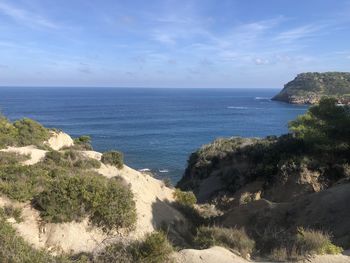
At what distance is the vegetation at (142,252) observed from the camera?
8.96 meters

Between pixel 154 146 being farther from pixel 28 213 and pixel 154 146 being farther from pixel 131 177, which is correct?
pixel 28 213

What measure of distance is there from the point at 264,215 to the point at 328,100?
13736 mm

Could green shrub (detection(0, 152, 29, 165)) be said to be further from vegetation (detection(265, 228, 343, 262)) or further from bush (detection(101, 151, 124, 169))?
vegetation (detection(265, 228, 343, 262))

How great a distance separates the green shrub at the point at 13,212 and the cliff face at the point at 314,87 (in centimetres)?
13998

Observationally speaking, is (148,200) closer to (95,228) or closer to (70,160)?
(70,160)

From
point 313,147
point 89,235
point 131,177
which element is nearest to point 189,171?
point 313,147

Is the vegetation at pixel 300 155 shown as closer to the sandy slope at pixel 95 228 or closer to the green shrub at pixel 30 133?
the sandy slope at pixel 95 228

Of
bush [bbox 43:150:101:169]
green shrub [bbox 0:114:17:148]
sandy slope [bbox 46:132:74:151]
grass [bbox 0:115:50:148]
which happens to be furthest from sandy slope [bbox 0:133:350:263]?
sandy slope [bbox 46:132:74:151]

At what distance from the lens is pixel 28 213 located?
1244 cm

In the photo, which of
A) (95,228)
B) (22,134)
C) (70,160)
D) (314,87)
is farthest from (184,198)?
(314,87)

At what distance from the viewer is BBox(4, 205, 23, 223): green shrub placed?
39.2 feet

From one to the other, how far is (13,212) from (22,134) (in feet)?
45.9

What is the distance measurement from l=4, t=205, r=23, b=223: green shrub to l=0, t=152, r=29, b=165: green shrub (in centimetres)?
564

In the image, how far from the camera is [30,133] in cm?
2584
